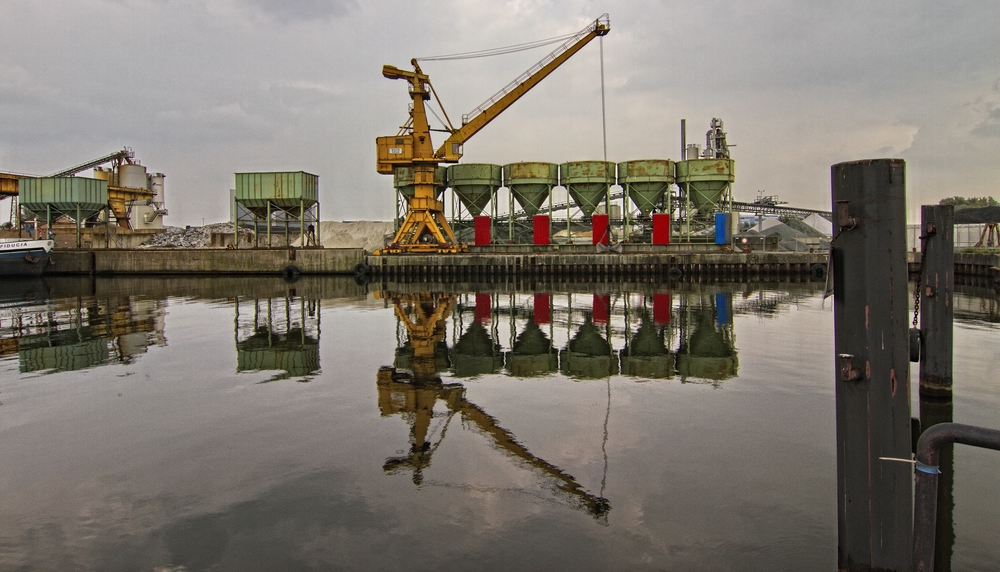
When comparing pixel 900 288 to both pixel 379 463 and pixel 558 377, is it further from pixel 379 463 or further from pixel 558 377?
pixel 558 377

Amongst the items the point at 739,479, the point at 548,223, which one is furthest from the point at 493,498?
the point at 548,223

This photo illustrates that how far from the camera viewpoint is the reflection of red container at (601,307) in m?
18.0

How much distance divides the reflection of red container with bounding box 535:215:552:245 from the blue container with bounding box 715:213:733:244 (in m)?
11.4

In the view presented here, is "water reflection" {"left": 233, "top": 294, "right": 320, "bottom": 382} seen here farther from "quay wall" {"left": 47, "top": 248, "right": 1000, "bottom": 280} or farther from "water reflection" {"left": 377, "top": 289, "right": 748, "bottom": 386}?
"quay wall" {"left": 47, "top": 248, "right": 1000, "bottom": 280}

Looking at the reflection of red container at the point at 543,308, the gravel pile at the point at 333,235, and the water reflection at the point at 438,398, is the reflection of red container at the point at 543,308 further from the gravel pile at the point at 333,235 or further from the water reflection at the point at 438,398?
the gravel pile at the point at 333,235

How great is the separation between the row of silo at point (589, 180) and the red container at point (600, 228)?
2434 millimetres

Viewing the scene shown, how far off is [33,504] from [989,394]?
1153cm

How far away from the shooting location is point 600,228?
142 feet

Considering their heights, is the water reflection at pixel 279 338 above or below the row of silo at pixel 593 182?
below

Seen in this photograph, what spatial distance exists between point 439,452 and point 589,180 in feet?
129

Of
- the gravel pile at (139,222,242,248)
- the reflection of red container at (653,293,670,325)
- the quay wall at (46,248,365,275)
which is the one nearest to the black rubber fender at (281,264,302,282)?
the quay wall at (46,248,365,275)

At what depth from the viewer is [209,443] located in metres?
7.17

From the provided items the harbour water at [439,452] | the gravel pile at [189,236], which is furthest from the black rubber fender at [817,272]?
the gravel pile at [189,236]

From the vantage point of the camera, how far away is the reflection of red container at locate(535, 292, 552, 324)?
1823cm
